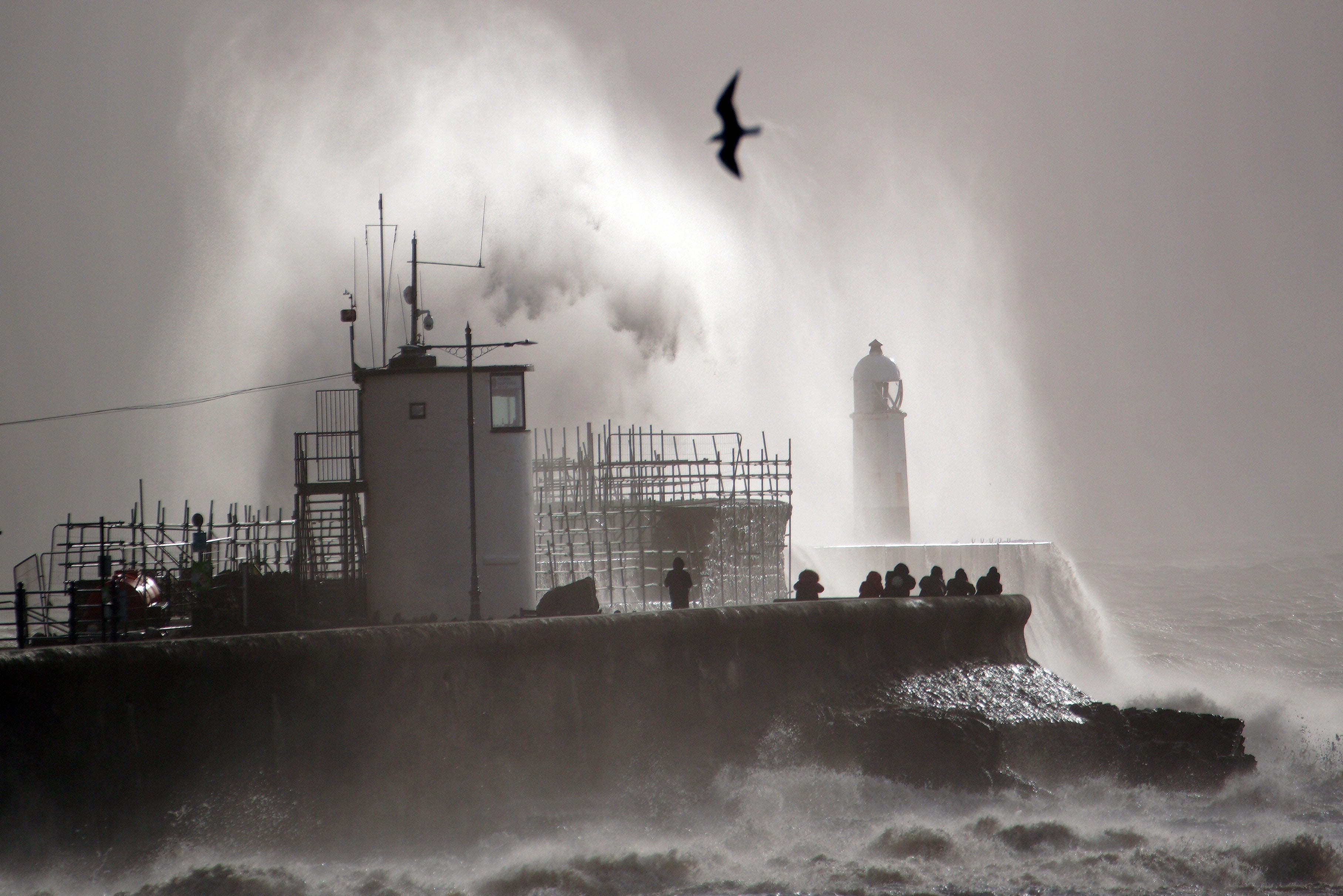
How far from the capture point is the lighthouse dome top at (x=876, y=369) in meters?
41.4

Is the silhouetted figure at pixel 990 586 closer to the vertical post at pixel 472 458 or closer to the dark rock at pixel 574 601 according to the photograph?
the dark rock at pixel 574 601

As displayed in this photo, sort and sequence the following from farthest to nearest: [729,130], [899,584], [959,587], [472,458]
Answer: [959,587], [899,584], [472,458], [729,130]

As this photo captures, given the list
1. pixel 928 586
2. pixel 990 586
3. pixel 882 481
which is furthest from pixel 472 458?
pixel 882 481

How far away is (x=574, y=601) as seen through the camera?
16781 millimetres

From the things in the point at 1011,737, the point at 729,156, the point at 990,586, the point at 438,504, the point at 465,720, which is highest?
the point at 729,156

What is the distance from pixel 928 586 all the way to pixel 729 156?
15441mm

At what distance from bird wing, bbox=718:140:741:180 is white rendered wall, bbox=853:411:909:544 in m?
35.9

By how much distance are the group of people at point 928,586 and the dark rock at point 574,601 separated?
411 centimetres

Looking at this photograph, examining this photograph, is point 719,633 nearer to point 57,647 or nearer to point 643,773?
point 643,773

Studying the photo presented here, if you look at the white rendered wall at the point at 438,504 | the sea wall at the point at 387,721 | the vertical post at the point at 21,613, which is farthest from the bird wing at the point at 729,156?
the white rendered wall at the point at 438,504

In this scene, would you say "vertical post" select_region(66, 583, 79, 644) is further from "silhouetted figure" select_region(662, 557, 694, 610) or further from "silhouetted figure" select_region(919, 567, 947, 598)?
"silhouetted figure" select_region(919, 567, 947, 598)

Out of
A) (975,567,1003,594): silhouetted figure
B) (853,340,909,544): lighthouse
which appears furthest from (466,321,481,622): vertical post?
(853,340,909,544): lighthouse

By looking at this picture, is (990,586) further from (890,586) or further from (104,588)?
(104,588)

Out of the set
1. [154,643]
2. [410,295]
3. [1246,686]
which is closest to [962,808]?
[154,643]
